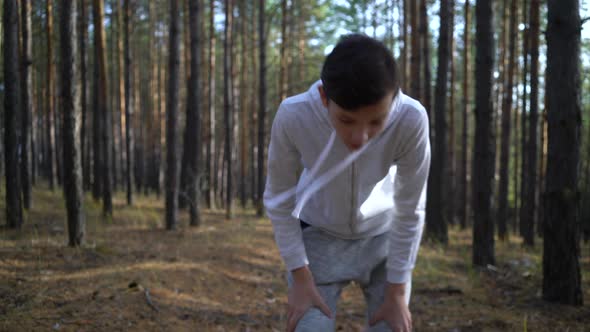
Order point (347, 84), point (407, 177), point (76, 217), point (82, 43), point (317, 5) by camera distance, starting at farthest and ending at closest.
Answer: point (317, 5) → point (82, 43) → point (76, 217) → point (407, 177) → point (347, 84)

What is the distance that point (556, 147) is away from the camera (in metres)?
5.03

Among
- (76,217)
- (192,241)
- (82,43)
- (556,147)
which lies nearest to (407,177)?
(556,147)

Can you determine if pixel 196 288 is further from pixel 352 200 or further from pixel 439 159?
pixel 439 159

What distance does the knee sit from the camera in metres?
2.02

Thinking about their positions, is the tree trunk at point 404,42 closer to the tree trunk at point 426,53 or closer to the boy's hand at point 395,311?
the tree trunk at point 426,53

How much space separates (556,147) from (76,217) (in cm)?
593

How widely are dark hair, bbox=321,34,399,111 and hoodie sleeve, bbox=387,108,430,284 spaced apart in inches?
17.2

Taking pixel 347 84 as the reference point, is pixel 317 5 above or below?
above

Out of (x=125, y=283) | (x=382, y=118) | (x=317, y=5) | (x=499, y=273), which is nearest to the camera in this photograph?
(x=382, y=118)

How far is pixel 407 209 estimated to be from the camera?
7.18 feet

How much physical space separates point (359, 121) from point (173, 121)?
859 cm

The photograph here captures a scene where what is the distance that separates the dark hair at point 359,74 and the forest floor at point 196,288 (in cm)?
295

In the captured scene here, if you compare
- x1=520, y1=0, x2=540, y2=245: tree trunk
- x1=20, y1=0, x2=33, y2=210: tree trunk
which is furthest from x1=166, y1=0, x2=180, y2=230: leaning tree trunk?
x1=520, y1=0, x2=540, y2=245: tree trunk

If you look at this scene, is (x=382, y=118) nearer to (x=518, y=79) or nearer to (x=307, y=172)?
(x=307, y=172)
